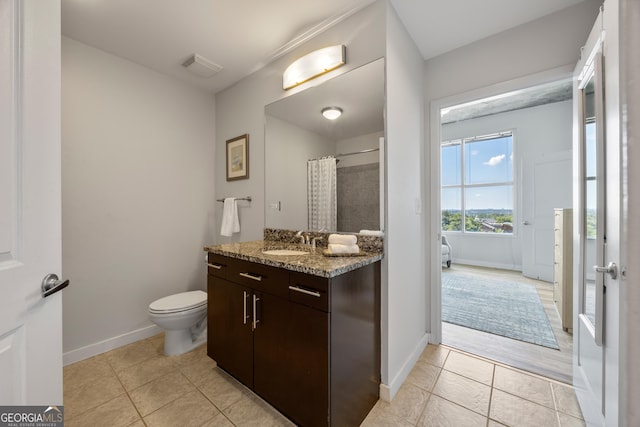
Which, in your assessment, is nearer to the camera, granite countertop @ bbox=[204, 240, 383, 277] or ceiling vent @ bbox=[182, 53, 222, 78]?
granite countertop @ bbox=[204, 240, 383, 277]

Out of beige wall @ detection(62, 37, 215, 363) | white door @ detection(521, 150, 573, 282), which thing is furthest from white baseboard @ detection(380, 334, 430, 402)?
white door @ detection(521, 150, 573, 282)

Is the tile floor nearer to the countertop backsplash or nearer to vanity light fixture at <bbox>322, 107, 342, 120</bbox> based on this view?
the countertop backsplash

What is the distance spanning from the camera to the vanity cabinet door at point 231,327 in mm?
1515

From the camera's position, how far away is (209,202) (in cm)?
275

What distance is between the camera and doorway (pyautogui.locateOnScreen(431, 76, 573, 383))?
12.9 feet

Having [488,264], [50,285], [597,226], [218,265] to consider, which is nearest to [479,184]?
[488,264]

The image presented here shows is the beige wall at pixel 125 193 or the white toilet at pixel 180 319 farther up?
the beige wall at pixel 125 193

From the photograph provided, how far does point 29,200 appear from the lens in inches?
29.7

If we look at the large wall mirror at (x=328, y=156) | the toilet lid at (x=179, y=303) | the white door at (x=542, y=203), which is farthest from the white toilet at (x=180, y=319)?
the white door at (x=542, y=203)

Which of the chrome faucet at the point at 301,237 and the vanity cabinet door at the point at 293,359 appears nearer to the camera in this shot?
the vanity cabinet door at the point at 293,359

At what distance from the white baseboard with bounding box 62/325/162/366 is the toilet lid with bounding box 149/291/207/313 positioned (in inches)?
20.3

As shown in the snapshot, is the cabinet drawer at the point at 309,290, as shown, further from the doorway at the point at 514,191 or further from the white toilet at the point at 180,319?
the doorway at the point at 514,191

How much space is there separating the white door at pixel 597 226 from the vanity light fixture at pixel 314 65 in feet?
4.23

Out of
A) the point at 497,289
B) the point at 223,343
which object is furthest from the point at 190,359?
the point at 497,289
